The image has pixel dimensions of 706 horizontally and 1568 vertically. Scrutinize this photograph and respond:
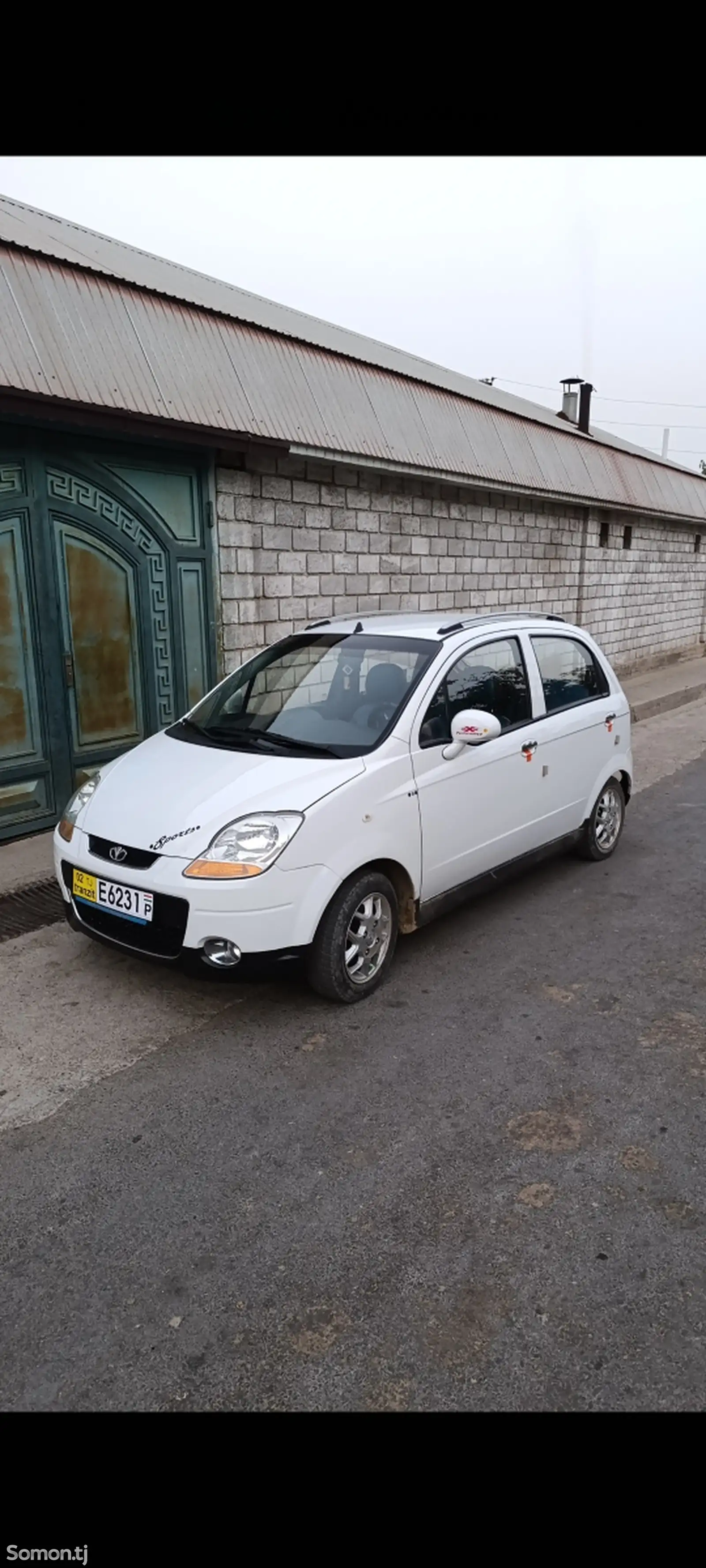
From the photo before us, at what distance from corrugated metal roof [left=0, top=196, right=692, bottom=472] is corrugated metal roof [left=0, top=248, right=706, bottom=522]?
0.11 meters

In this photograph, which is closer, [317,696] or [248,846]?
[248,846]

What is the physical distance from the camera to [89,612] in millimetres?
6383

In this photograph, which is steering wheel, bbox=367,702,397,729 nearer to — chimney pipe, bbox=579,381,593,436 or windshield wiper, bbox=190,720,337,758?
windshield wiper, bbox=190,720,337,758

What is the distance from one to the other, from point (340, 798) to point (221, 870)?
602 mm

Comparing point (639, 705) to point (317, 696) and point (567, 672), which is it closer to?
point (567, 672)

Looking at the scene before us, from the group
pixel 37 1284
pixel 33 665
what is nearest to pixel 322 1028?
pixel 37 1284

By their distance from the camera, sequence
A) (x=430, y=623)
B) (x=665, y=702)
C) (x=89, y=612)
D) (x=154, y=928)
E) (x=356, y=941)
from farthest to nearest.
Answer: (x=665, y=702) < (x=89, y=612) < (x=430, y=623) < (x=356, y=941) < (x=154, y=928)

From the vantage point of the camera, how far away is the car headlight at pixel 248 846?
3.53 metres

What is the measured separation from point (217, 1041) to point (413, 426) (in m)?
7.48

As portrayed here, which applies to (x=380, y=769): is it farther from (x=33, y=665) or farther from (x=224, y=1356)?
(x=33, y=665)

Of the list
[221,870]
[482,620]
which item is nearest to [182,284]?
[482,620]

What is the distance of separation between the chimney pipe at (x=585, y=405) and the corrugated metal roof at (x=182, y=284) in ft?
15.9

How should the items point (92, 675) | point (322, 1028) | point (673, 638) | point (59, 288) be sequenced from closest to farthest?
point (322, 1028), point (59, 288), point (92, 675), point (673, 638)

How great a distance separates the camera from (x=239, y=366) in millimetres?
7047
